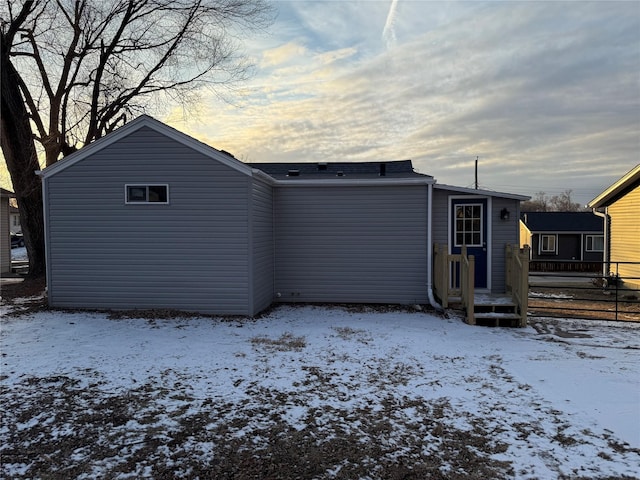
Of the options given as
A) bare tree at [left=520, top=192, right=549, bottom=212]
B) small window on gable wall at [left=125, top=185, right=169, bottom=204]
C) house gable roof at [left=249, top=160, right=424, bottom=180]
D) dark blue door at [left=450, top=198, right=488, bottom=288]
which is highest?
bare tree at [left=520, top=192, right=549, bottom=212]

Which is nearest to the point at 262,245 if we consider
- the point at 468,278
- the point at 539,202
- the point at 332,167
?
the point at 468,278

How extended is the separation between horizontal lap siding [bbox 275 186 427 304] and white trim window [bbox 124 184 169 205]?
8.26 feet

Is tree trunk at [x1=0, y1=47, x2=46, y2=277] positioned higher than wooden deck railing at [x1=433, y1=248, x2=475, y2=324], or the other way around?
tree trunk at [x1=0, y1=47, x2=46, y2=277]

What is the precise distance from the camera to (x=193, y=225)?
7824 mm

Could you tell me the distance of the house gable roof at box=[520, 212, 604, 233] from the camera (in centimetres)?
2433

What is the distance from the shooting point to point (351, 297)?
9.09 metres

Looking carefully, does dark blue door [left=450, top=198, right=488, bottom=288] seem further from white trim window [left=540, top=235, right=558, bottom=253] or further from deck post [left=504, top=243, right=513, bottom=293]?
white trim window [left=540, top=235, right=558, bottom=253]

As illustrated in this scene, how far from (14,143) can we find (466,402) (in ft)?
49.2

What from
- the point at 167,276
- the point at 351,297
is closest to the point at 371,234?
the point at 351,297

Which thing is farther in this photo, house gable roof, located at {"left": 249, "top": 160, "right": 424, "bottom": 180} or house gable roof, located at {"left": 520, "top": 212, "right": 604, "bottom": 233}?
house gable roof, located at {"left": 520, "top": 212, "right": 604, "bottom": 233}

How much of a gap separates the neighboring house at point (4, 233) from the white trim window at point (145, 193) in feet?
37.6

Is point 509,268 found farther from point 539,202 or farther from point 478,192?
point 539,202

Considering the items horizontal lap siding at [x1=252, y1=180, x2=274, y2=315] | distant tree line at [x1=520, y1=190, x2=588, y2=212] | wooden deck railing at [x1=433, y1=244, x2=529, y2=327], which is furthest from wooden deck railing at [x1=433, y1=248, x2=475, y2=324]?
distant tree line at [x1=520, y1=190, x2=588, y2=212]

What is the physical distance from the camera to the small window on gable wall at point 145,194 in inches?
309
